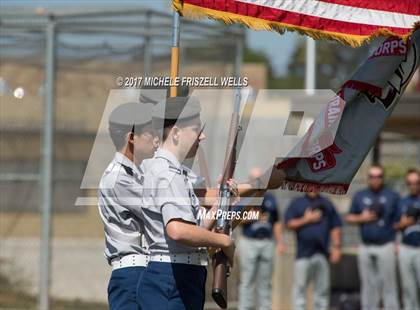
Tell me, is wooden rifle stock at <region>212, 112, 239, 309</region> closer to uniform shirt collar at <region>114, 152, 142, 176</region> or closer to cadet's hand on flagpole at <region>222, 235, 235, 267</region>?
cadet's hand on flagpole at <region>222, 235, 235, 267</region>

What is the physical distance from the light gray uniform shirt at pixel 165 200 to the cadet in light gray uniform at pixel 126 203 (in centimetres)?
57

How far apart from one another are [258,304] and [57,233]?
2.66 meters

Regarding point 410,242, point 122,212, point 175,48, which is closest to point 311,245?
point 410,242

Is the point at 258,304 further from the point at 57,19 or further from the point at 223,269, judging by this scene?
the point at 223,269

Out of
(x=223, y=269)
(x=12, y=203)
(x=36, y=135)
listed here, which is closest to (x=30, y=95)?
(x=36, y=135)

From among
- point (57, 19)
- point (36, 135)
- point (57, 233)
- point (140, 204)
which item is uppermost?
point (57, 19)

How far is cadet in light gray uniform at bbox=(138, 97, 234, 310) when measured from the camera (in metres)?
6.36

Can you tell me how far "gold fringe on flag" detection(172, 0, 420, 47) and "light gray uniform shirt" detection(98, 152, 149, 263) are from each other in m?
1.15

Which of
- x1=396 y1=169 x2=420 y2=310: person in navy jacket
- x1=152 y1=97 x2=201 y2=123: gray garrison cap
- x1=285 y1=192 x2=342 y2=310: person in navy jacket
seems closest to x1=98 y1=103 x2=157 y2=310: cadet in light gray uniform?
x1=152 y1=97 x2=201 y2=123: gray garrison cap

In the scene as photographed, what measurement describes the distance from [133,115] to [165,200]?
1145 mm

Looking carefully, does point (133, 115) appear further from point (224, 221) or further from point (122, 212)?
point (224, 221)

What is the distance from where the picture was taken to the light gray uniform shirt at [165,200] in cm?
628

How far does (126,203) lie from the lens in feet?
23.6

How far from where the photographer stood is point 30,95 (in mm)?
13508
